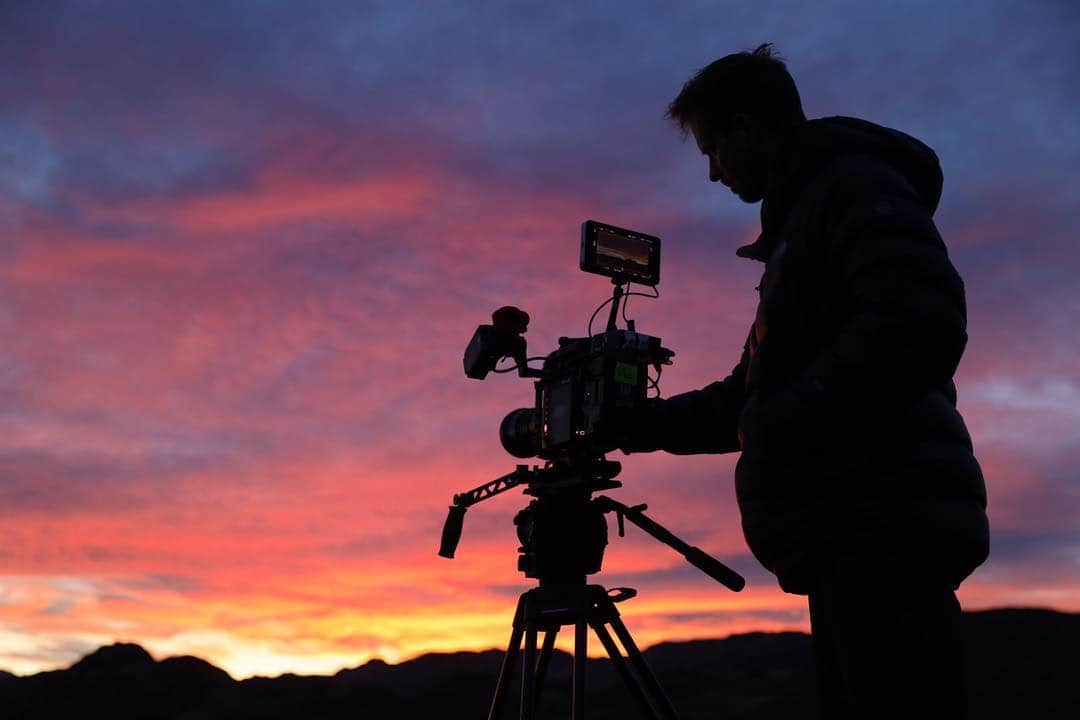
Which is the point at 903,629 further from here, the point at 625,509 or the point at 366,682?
the point at 366,682

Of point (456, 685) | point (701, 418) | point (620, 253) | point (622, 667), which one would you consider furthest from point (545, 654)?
point (456, 685)

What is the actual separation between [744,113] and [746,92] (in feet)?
0.20

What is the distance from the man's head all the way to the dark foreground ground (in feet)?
30.0

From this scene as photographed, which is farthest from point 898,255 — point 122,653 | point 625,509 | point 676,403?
point 122,653

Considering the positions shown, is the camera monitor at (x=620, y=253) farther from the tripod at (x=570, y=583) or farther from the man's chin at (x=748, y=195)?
the man's chin at (x=748, y=195)

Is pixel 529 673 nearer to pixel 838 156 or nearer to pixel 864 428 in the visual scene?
pixel 864 428

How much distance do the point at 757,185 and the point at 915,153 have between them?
476 mm

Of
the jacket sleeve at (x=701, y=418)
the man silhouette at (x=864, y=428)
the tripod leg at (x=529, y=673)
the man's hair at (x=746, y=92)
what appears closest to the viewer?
the man silhouette at (x=864, y=428)

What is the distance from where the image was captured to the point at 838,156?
104 inches

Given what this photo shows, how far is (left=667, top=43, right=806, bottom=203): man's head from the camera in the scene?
9.46 ft

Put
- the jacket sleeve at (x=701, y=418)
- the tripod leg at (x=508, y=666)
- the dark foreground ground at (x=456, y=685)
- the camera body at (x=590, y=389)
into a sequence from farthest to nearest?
the dark foreground ground at (x=456, y=685)
the tripod leg at (x=508, y=666)
the camera body at (x=590, y=389)
the jacket sleeve at (x=701, y=418)

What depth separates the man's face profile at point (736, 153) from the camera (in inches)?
115

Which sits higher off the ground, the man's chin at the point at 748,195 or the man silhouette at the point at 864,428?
the man's chin at the point at 748,195

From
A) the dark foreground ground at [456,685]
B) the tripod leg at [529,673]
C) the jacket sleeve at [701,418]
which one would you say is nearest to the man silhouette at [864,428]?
the jacket sleeve at [701,418]
